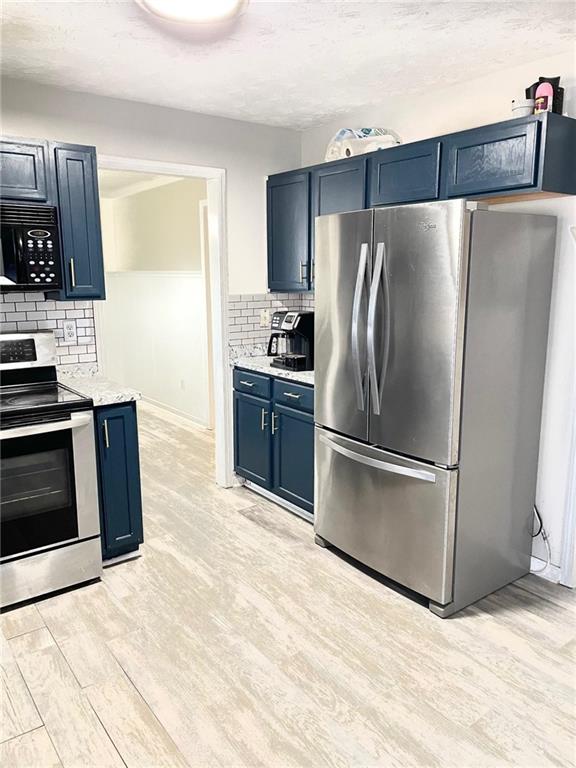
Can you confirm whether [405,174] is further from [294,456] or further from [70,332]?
[70,332]

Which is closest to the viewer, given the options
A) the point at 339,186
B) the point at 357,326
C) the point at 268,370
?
the point at 357,326

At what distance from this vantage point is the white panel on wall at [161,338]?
18.2 ft

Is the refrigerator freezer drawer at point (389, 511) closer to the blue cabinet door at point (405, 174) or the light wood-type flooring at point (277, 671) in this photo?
the light wood-type flooring at point (277, 671)

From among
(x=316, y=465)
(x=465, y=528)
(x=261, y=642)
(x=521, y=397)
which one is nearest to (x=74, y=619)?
(x=261, y=642)

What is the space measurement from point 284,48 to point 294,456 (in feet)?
7.18

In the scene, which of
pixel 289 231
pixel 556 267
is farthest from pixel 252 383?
pixel 556 267

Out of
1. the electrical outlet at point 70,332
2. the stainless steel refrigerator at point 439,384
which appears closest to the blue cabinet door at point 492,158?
the stainless steel refrigerator at point 439,384

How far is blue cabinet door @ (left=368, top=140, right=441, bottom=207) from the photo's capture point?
2807 millimetres

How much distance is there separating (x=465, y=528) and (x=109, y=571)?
71.1 inches

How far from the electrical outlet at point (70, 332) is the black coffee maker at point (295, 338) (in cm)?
122

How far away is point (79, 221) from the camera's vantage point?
2977mm

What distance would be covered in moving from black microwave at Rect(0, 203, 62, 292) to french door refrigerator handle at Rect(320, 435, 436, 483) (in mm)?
1634

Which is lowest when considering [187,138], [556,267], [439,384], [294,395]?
[294,395]

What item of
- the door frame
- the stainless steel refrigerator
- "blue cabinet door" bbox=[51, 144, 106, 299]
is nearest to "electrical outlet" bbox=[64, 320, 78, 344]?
the door frame
